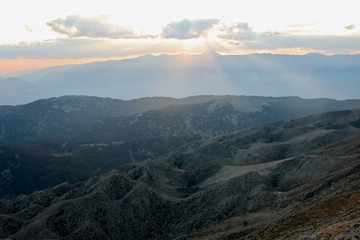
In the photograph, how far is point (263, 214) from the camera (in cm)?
11338

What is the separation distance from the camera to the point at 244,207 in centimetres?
13350

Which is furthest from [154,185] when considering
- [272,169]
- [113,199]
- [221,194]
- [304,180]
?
[304,180]

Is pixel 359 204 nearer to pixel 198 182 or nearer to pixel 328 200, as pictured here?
pixel 328 200

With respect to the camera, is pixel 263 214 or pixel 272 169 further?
pixel 272 169

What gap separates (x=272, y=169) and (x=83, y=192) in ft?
245

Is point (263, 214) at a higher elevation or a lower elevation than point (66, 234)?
higher

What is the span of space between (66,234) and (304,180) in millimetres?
81583

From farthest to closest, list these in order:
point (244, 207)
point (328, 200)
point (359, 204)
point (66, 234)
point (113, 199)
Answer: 1. point (113, 199)
2. point (66, 234)
3. point (244, 207)
4. point (328, 200)
5. point (359, 204)

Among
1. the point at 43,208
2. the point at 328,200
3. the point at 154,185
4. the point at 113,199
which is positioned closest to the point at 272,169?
the point at 154,185

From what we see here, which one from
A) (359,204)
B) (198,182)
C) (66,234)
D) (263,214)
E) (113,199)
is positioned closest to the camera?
(359,204)

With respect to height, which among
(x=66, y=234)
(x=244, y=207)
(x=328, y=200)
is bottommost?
(x=66, y=234)

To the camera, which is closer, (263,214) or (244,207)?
(263,214)

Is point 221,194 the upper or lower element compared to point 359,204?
lower

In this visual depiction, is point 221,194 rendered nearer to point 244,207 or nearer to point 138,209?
point 244,207
